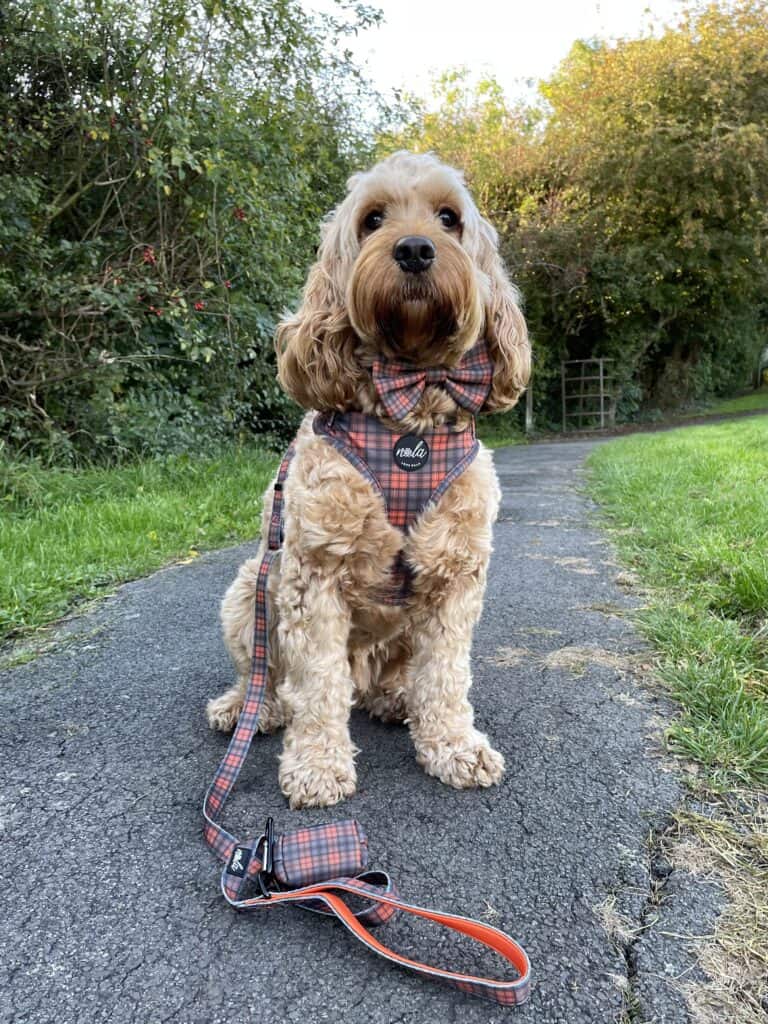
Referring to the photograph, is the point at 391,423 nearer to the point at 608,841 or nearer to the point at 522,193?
the point at 608,841

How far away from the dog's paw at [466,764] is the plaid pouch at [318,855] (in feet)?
1.74

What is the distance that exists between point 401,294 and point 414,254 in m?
0.14

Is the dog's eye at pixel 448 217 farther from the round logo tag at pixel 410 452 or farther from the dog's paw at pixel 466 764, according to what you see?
the dog's paw at pixel 466 764

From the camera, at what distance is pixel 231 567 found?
5.16m

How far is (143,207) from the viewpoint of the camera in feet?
25.9

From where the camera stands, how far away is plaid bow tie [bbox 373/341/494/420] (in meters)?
2.34

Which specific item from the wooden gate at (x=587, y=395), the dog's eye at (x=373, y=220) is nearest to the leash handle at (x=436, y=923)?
the dog's eye at (x=373, y=220)

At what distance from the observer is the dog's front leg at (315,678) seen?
224 cm

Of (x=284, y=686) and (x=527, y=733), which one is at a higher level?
(x=284, y=686)

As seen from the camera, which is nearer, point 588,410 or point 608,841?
point 608,841

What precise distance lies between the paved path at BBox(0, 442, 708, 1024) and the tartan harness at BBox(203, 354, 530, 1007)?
60mm

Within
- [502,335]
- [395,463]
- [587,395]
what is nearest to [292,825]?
[395,463]

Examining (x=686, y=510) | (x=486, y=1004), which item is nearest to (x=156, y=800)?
(x=486, y=1004)

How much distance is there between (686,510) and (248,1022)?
5.54 metres
